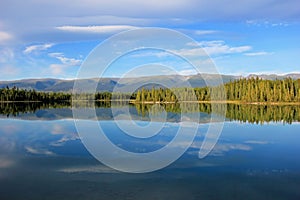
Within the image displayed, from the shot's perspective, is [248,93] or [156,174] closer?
[156,174]

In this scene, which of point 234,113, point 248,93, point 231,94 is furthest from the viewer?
point 231,94

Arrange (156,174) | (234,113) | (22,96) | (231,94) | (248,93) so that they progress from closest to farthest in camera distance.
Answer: (156,174), (234,113), (248,93), (231,94), (22,96)

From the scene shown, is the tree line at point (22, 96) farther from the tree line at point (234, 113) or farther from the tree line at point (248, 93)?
the tree line at point (234, 113)

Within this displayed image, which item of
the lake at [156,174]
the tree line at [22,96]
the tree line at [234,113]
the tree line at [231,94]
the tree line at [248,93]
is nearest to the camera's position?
the lake at [156,174]

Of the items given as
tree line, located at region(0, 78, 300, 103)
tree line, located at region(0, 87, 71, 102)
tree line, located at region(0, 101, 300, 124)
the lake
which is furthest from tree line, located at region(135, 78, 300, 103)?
the lake

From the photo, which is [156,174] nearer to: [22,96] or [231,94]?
[231,94]

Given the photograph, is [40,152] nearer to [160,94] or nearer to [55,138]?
[55,138]

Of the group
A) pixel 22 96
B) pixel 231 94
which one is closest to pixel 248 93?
pixel 231 94

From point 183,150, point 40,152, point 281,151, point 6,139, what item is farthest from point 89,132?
point 281,151

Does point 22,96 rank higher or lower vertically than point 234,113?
higher

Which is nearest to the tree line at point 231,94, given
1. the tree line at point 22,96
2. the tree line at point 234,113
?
the tree line at point 22,96

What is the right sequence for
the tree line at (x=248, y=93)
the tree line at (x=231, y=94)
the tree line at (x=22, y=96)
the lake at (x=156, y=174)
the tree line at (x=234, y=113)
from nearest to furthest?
the lake at (x=156, y=174) → the tree line at (x=234, y=113) → the tree line at (x=248, y=93) → the tree line at (x=231, y=94) → the tree line at (x=22, y=96)

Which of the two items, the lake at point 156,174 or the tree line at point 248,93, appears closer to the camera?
the lake at point 156,174

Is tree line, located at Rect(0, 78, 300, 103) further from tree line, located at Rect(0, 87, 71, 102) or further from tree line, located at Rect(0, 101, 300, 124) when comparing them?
tree line, located at Rect(0, 101, 300, 124)
